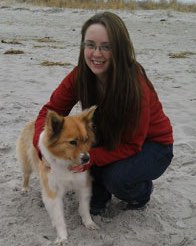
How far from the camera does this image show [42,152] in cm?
326

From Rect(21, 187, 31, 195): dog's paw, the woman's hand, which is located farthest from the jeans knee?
Rect(21, 187, 31, 195): dog's paw

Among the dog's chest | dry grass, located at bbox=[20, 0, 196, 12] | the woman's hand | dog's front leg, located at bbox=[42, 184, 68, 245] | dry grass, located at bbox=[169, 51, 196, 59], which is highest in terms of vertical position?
the woman's hand

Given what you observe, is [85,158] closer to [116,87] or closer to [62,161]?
[62,161]

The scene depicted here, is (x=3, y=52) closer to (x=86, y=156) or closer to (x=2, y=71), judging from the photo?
(x=2, y=71)

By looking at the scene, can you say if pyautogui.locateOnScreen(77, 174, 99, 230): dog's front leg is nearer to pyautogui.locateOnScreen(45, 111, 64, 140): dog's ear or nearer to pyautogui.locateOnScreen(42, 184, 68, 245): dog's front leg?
pyautogui.locateOnScreen(42, 184, 68, 245): dog's front leg

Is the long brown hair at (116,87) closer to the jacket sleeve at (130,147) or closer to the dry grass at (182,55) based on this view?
the jacket sleeve at (130,147)

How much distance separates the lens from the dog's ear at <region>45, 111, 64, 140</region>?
115 inches

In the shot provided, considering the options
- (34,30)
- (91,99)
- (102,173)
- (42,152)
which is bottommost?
(34,30)

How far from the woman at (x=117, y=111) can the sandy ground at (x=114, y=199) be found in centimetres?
27

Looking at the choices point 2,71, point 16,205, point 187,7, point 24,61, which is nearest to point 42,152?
point 16,205

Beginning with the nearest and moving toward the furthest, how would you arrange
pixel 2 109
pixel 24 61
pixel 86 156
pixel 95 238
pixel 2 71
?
pixel 86 156 < pixel 95 238 < pixel 2 109 < pixel 2 71 < pixel 24 61

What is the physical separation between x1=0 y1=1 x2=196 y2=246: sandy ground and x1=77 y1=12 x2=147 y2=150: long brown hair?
710 millimetres

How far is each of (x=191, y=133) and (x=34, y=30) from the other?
12.6 m

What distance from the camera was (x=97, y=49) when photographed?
3102 mm
